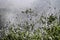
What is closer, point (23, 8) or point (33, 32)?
point (33, 32)

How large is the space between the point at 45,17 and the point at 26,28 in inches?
13.8

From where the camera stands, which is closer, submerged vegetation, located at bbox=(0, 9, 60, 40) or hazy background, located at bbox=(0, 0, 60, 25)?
submerged vegetation, located at bbox=(0, 9, 60, 40)

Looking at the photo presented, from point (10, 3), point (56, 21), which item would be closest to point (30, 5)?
point (10, 3)

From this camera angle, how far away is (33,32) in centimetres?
255

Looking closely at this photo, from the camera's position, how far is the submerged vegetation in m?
2.50

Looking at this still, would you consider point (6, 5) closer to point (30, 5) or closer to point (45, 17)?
point (30, 5)

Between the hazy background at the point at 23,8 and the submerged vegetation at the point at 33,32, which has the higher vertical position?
the hazy background at the point at 23,8

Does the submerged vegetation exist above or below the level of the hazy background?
below

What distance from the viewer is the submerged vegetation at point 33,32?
2.50 metres

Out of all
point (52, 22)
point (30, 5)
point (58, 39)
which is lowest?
point (58, 39)

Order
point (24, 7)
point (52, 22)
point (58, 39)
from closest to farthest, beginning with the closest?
point (58, 39) → point (52, 22) → point (24, 7)

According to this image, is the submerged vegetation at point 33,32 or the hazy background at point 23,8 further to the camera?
the hazy background at point 23,8

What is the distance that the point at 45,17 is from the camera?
2.73 metres

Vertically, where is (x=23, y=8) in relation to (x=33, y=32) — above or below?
above
